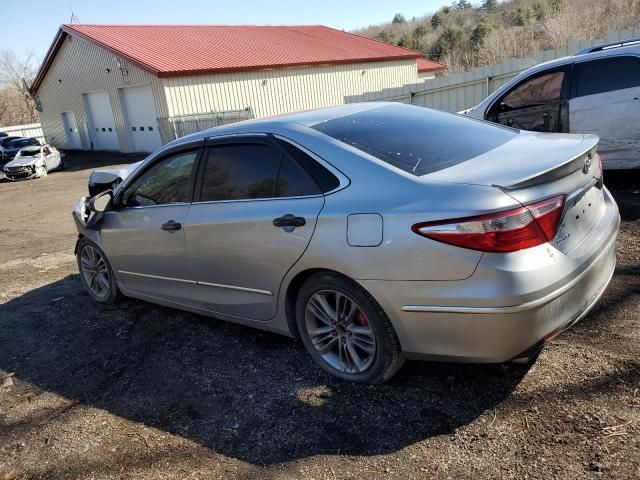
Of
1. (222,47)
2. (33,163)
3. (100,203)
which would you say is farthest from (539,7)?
(100,203)

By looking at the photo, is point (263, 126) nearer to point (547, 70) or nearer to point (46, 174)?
point (547, 70)

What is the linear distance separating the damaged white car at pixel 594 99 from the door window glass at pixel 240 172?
4.57 meters

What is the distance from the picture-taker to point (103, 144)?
2823 cm

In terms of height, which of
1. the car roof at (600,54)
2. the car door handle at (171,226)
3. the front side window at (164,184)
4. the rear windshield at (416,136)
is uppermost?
the car roof at (600,54)

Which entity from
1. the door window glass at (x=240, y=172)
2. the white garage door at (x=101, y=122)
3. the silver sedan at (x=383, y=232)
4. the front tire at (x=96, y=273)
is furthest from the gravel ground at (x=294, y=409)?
the white garage door at (x=101, y=122)

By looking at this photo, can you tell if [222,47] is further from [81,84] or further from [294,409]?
[294,409]

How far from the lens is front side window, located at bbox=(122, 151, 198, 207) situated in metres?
3.99

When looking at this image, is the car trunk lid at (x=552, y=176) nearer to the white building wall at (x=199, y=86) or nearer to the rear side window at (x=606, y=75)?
the rear side window at (x=606, y=75)

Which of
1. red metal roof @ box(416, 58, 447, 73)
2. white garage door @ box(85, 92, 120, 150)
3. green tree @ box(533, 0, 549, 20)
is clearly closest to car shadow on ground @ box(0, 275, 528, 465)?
white garage door @ box(85, 92, 120, 150)

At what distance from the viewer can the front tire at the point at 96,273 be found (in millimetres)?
4984

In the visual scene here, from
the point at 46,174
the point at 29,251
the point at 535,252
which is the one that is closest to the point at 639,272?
the point at 535,252

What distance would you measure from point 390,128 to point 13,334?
378cm

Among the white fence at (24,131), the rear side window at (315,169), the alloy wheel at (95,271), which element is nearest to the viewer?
the rear side window at (315,169)

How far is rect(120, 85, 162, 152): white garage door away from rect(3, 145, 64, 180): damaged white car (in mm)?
3380
